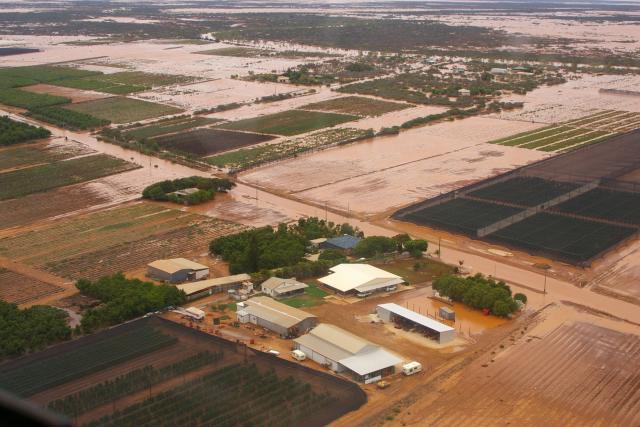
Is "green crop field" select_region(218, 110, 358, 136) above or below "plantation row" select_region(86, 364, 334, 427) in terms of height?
below

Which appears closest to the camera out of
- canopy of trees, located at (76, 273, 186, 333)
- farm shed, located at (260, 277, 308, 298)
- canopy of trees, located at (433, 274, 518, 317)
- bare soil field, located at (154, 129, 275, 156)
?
canopy of trees, located at (76, 273, 186, 333)

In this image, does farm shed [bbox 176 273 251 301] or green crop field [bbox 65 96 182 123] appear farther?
green crop field [bbox 65 96 182 123]

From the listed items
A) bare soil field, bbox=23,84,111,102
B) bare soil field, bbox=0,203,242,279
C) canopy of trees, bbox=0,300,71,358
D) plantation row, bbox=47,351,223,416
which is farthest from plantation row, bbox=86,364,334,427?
bare soil field, bbox=23,84,111,102

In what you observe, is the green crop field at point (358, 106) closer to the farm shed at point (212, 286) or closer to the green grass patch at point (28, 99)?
the green grass patch at point (28, 99)

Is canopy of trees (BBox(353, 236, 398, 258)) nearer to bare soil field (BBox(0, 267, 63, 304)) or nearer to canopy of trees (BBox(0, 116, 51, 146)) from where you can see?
bare soil field (BBox(0, 267, 63, 304))

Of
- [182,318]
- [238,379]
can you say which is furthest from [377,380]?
[182,318]

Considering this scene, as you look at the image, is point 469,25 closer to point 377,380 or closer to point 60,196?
point 60,196

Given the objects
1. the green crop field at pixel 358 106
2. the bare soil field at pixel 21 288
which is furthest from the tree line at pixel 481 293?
the green crop field at pixel 358 106
